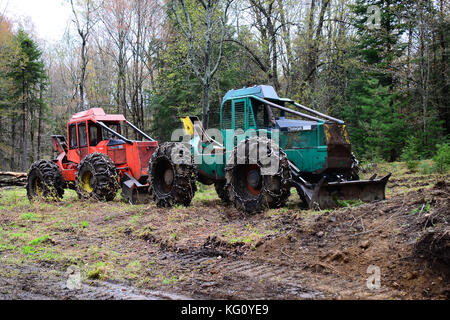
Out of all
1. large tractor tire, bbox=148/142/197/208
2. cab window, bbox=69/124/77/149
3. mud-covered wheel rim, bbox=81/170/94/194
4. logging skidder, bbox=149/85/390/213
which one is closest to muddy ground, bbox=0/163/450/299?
logging skidder, bbox=149/85/390/213

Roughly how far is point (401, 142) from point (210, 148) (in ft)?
37.6

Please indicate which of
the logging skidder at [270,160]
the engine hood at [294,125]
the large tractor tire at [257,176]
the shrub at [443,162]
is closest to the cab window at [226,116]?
the logging skidder at [270,160]

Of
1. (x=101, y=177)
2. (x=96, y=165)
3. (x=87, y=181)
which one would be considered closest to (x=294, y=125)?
(x=101, y=177)

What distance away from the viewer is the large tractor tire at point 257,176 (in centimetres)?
810

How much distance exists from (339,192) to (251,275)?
3947mm

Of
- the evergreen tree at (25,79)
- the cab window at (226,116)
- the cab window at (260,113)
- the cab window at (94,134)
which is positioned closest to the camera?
the cab window at (260,113)

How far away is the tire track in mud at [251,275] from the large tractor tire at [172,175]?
404 cm

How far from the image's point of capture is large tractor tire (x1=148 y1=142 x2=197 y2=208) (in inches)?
387

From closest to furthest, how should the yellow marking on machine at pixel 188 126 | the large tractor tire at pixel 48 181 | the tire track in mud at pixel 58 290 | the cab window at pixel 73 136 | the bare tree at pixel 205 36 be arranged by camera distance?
1. the tire track in mud at pixel 58 290
2. the yellow marking on machine at pixel 188 126
3. the large tractor tire at pixel 48 181
4. the cab window at pixel 73 136
5. the bare tree at pixel 205 36

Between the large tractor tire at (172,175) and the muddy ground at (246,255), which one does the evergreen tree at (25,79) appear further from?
the muddy ground at (246,255)

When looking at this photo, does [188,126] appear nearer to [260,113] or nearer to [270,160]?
[260,113]
